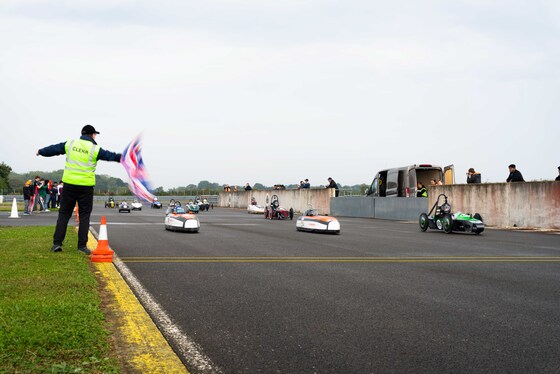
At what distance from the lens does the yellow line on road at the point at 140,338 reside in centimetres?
351

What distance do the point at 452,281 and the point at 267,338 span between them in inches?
152

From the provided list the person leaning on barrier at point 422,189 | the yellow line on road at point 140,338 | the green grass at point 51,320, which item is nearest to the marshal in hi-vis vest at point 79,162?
the green grass at point 51,320

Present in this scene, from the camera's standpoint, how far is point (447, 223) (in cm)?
1705

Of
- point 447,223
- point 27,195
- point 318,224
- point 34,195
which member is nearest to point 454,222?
point 447,223

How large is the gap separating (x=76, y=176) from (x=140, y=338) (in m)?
5.35

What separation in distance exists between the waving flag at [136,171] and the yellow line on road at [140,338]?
10.0 ft

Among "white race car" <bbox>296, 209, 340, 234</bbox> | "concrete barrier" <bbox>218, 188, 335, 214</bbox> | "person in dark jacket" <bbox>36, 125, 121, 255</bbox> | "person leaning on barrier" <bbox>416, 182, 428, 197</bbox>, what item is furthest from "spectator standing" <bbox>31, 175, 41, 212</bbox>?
"person in dark jacket" <bbox>36, 125, 121, 255</bbox>

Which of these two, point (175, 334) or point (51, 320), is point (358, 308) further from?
point (51, 320)

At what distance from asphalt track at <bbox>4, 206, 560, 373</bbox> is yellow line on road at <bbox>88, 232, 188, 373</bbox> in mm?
136

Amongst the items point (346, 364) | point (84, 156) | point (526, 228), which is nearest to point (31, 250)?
point (84, 156)

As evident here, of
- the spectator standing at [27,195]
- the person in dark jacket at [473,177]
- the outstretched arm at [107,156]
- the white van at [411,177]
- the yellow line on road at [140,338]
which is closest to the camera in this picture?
the yellow line on road at [140,338]

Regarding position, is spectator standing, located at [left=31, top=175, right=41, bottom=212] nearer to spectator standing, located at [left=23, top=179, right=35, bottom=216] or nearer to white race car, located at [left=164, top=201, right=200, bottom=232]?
spectator standing, located at [left=23, top=179, right=35, bottom=216]

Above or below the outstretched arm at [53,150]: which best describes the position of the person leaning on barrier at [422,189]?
below

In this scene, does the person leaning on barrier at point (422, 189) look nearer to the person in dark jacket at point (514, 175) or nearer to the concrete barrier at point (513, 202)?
the concrete barrier at point (513, 202)
